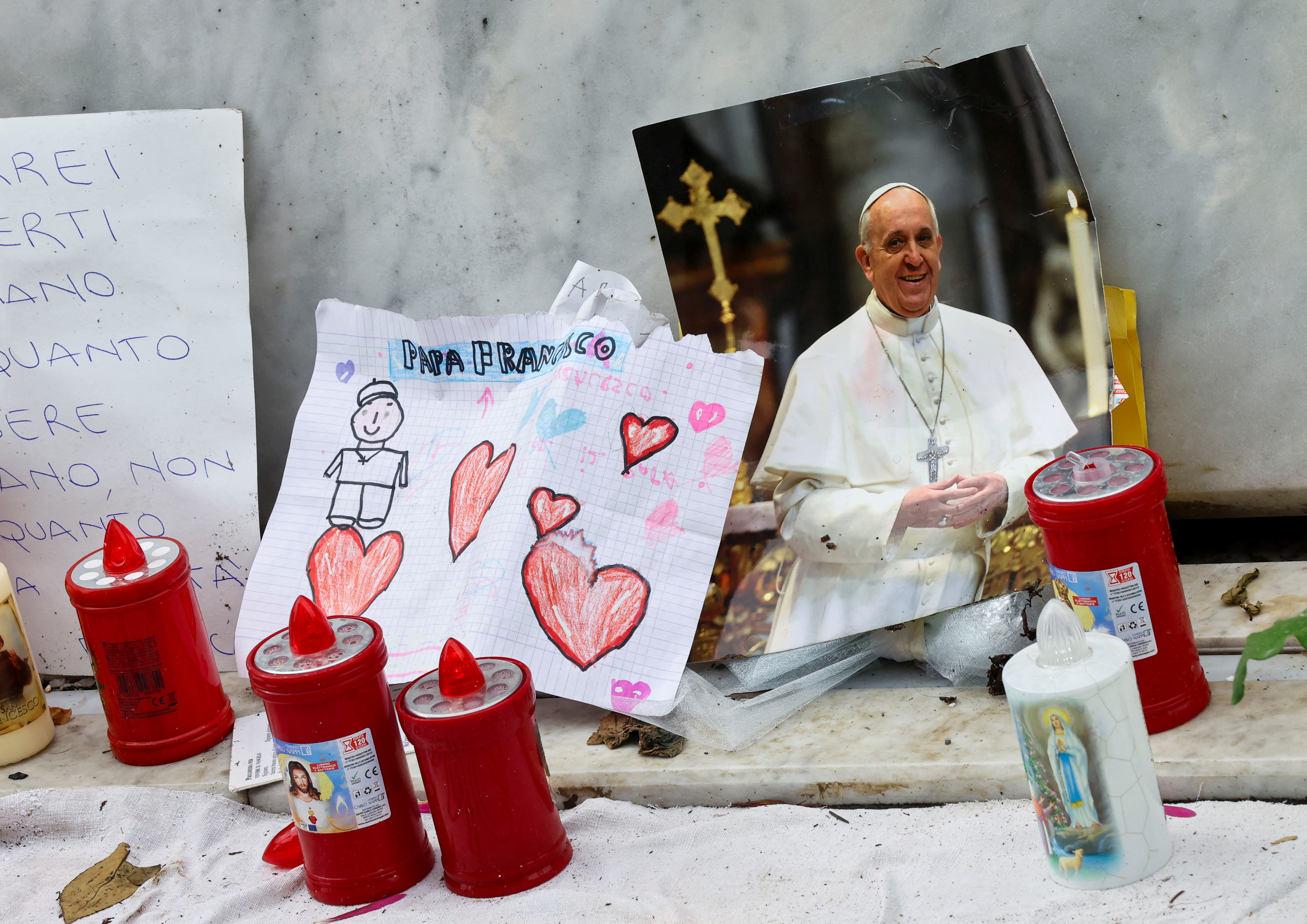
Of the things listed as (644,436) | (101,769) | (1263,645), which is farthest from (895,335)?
(101,769)

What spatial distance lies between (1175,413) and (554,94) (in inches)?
38.9

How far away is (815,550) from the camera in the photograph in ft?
4.69

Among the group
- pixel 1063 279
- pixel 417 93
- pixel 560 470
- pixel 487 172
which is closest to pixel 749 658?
pixel 560 470

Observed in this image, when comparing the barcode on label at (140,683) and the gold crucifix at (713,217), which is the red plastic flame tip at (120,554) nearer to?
the barcode on label at (140,683)

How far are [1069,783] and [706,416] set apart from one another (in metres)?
0.69

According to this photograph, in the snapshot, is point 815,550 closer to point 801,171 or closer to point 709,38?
point 801,171

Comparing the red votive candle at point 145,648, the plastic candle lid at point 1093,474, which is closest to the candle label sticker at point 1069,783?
the plastic candle lid at point 1093,474

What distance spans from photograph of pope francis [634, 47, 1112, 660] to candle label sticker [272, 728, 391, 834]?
18.1 inches

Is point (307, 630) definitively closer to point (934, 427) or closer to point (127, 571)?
point (127, 571)

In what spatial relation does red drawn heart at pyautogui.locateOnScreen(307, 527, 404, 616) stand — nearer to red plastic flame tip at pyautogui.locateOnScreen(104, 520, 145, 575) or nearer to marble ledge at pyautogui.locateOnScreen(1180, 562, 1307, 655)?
red plastic flame tip at pyautogui.locateOnScreen(104, 520, 145, 575)

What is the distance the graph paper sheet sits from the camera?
1395 millimetres

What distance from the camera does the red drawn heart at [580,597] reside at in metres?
1.38

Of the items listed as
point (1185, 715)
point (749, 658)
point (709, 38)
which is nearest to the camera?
point (1185, 715)

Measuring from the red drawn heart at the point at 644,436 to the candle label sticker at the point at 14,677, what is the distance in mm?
797
